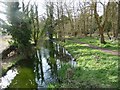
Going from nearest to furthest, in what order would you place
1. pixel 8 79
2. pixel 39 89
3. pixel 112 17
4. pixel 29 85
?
pixel 39 89
pixel 29 85
pixel 8 79
pixel 112 17

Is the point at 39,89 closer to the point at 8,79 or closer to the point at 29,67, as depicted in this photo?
the point at 8,79

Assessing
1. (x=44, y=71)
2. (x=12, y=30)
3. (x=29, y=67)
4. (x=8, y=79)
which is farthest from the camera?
(x=12, y=30)

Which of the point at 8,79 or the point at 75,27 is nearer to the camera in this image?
the point at 8,79

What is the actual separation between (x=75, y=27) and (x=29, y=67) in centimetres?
4103

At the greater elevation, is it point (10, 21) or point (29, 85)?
point (10, 21)

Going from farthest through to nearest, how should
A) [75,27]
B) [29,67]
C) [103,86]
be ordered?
[75,27]
[29,67]
[103,86]

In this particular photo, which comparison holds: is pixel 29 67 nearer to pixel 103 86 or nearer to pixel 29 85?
pixel 29 85

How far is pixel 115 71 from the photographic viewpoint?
51.0 ft

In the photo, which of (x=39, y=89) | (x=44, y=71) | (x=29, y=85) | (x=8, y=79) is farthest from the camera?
(x=44, y=71)

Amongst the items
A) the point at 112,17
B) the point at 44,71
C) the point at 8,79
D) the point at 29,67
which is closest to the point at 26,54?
the point at 29,67

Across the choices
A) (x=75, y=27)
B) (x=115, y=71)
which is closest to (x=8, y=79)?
(x=115, y=71)

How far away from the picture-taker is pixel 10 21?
92.5 ft

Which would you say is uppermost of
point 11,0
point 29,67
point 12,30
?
point 11,0

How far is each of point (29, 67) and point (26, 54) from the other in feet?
18.6
